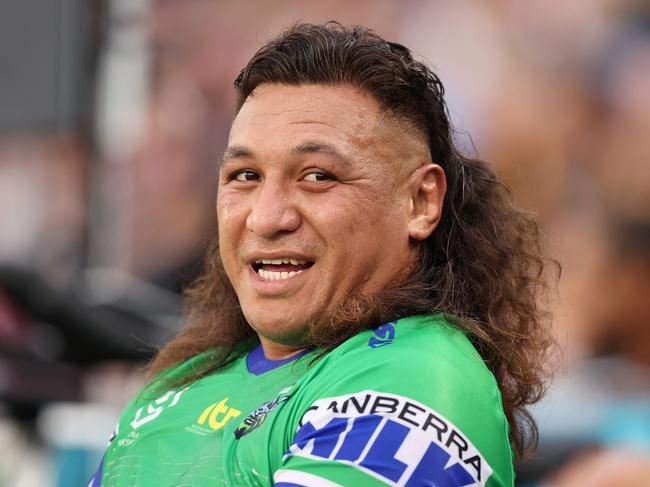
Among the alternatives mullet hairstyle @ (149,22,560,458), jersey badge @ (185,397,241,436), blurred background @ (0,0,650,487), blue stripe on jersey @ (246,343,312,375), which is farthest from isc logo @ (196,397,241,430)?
blurred background @ (0,0,650,487)

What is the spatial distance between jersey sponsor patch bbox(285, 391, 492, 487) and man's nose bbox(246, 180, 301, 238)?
424 millimetres

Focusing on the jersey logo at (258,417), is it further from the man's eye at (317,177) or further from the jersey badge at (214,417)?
the man's eye at (317,177)

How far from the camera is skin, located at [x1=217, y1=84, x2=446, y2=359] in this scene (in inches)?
79.6

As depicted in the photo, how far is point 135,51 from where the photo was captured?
21.4 feet

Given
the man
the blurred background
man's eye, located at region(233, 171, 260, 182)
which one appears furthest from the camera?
the blurred background

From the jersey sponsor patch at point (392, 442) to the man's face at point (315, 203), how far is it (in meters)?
0.38

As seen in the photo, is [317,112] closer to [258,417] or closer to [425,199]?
[425,199]

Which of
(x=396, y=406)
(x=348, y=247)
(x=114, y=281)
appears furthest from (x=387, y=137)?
(x=114, y=281)

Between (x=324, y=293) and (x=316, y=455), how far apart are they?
0.45 metres

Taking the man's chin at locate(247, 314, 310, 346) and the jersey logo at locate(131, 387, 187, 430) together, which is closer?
the man's chin at locate(247, 314, 310, 346)

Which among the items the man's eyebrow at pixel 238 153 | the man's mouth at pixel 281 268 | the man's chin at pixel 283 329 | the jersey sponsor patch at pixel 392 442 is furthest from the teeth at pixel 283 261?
the jersey sponsor patch at pixel 392 442

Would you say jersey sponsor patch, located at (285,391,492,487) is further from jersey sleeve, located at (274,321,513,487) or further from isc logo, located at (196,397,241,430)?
isc logo, located at (196,397,241,430)

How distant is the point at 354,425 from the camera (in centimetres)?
168

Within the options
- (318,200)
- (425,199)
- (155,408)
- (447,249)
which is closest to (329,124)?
(318,200)
